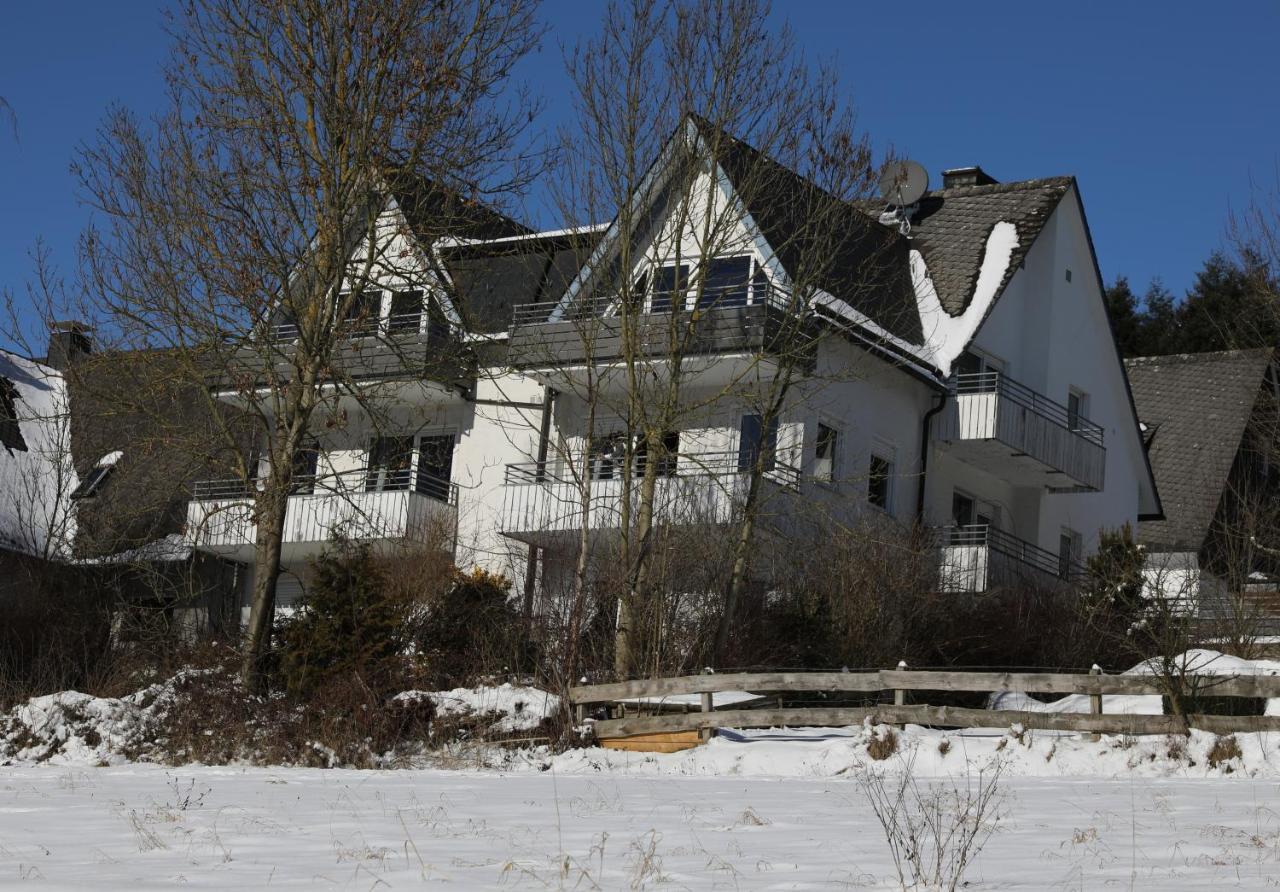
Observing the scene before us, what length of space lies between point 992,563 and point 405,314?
11.8 metres

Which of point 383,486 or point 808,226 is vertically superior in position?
point 808,226

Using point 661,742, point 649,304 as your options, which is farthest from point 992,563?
point 661,742

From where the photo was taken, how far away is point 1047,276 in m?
35.6

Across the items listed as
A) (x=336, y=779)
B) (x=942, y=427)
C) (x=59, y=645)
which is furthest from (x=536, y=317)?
(x=336, y=779)

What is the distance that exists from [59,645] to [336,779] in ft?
35.4

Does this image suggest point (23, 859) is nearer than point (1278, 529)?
Yes

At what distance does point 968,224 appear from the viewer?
34750 millimetres

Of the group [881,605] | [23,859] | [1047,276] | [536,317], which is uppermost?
[1047,276]

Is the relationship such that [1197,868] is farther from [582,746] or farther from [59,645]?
[59,645]

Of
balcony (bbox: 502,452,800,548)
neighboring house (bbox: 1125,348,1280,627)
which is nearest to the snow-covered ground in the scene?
balcony (bbox: 502,452,800,548)

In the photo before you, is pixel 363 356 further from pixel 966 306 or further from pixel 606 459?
pixel 966 306

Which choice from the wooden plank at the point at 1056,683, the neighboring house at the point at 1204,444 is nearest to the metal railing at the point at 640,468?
the wooden plank at the point at 1056,683

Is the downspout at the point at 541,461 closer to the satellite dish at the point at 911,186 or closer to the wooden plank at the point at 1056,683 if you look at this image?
the satellite dish at the point at 911,186

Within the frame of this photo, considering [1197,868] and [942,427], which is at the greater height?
[942,427]
